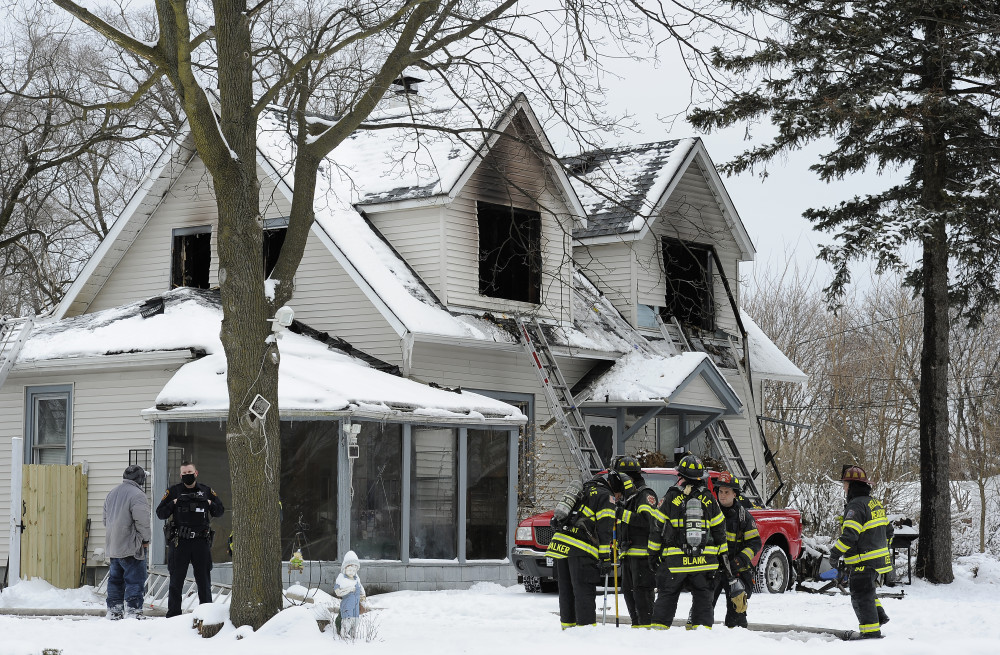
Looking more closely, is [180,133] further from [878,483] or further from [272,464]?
[878,483]

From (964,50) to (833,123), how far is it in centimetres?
238

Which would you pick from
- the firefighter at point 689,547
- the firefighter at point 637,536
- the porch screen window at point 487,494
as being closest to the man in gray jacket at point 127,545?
the firefighter at point 637,536

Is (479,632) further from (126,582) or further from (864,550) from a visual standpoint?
(126,582)

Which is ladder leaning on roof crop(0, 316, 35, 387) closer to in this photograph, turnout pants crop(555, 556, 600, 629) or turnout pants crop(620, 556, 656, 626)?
turnout pants crop(555, 556, 600, 629)

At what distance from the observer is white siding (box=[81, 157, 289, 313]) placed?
20703 mm

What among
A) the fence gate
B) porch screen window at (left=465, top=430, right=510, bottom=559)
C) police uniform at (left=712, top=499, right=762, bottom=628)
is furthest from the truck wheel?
the fence gate

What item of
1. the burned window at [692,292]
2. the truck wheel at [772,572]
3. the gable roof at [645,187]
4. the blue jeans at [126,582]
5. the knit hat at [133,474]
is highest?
the gable roof at [645,187]

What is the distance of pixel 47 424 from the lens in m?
18.5

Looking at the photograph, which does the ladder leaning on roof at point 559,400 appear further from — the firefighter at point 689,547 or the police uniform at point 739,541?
the firefighter at point 689,547

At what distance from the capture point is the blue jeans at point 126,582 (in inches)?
527

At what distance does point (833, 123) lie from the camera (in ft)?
65.8

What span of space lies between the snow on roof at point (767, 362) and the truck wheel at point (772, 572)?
24.7 ft

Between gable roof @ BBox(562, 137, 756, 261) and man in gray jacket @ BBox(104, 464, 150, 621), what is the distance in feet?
36.4

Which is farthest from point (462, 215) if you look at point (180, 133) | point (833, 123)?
point (833, 123)
